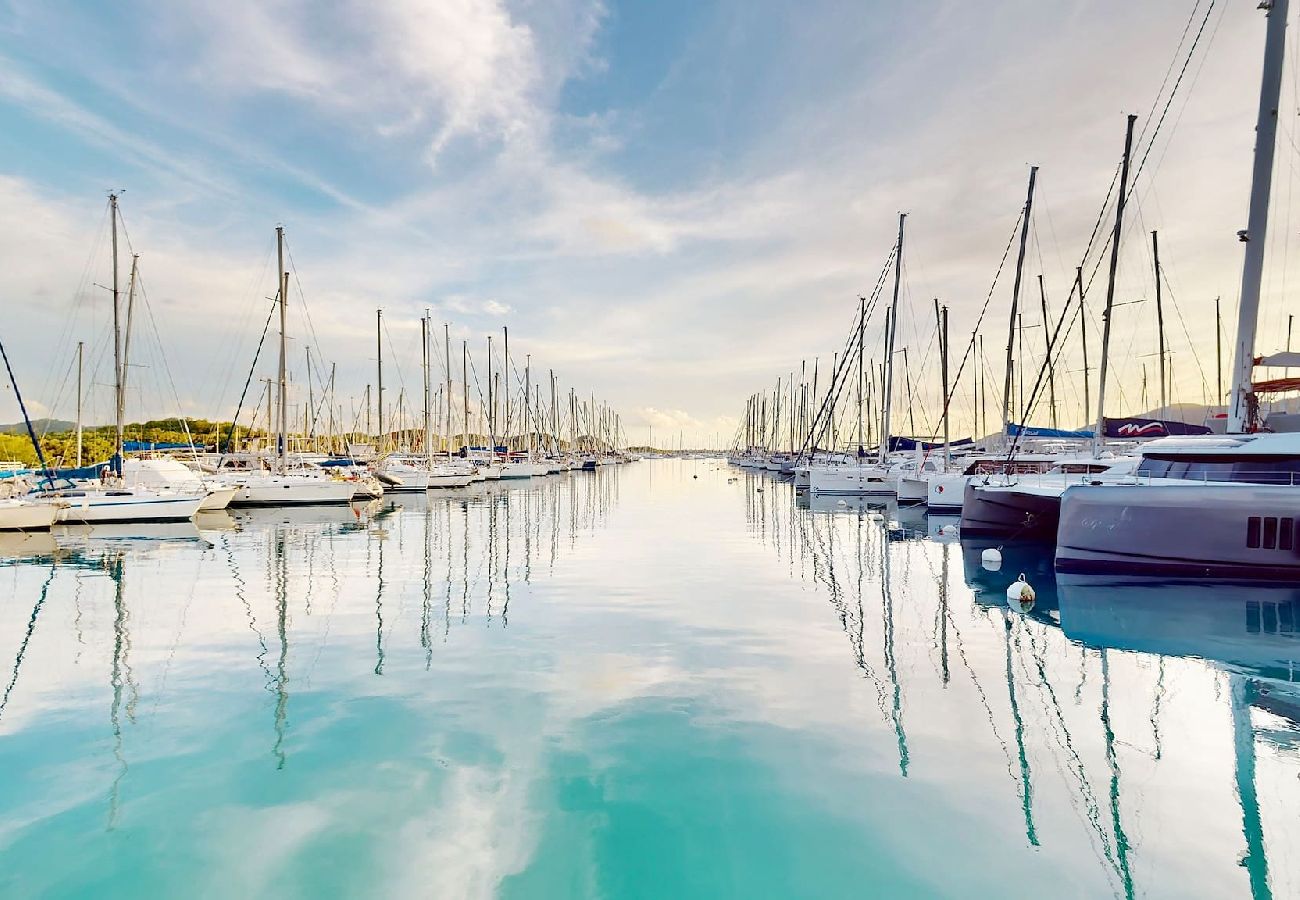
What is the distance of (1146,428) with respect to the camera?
33.5 metres

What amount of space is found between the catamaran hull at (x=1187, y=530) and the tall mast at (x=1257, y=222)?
3.58 metres

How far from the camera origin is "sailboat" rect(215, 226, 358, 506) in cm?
3981

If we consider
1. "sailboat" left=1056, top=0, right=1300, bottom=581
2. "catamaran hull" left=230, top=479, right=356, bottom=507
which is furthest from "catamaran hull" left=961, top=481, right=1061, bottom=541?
"catamaran hull" left=230, top=479, right=356, bottom=507

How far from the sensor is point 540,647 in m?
11.7

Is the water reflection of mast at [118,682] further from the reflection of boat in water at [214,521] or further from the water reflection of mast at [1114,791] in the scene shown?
the reflection of boat in water at [214,521]

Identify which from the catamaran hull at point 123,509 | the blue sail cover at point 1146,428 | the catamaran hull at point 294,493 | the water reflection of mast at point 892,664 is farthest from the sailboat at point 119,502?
the blue sail cover at point 1146,428

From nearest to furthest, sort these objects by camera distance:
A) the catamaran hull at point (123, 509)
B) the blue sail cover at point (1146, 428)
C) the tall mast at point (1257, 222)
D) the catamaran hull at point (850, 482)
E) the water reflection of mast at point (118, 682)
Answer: the water reflection of mast at point (118, 682) < the tall mast at point (1257, 222) < the catamaran hull at point (123, 509) < the blue sail cover at point (1146, 428) < the catamaran hull at point (850, 482)

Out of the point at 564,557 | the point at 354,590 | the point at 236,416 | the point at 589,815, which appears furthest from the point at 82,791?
the point at 236,416

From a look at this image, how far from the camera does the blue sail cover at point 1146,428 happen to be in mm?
32562

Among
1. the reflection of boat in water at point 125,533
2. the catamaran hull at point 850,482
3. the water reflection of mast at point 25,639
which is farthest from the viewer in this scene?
the catamaran hull at point 850,482

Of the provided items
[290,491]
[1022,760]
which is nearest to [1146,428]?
[1022,760]

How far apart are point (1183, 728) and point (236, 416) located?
51.6m

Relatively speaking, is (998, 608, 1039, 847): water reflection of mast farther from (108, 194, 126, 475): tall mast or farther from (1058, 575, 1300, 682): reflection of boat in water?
(108, 194, 126, 475): tall mast

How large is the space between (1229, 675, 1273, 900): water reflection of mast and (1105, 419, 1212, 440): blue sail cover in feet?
87.2
